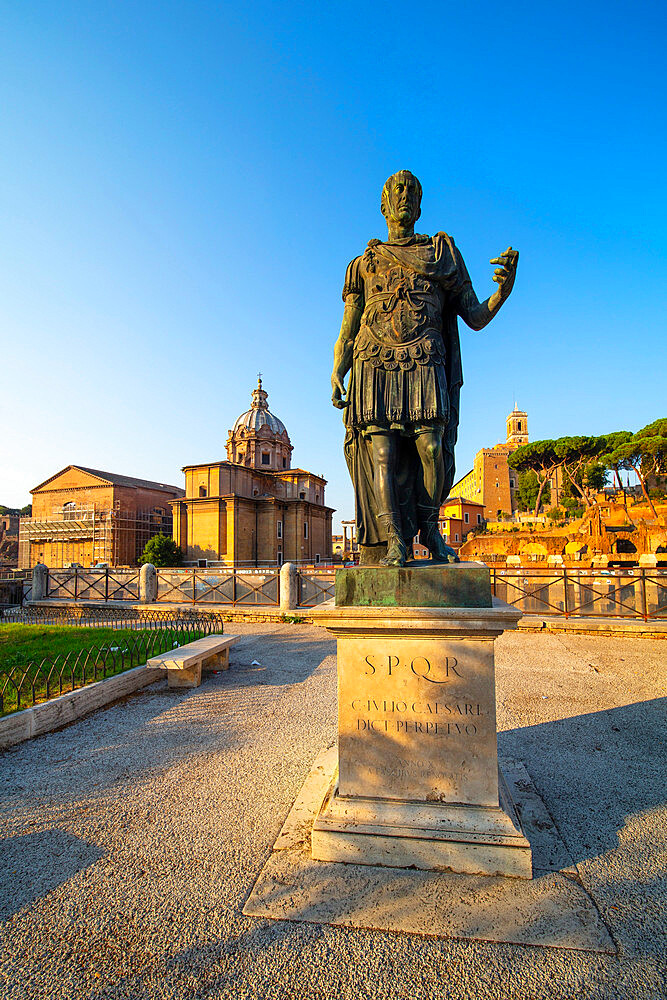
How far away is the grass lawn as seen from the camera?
5.01 metres

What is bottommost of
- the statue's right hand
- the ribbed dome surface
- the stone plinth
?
the stone plinth

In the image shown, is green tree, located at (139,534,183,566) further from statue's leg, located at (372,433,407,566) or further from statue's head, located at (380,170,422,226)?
statue's head, located at (380,170,422,226)

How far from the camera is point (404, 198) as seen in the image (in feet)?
10.3

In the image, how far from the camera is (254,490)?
45.0 metres

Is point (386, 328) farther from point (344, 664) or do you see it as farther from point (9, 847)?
point (9, 847)

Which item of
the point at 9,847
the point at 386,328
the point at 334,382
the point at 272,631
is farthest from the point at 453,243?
the point at 272,631

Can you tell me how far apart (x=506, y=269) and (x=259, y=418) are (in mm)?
49191

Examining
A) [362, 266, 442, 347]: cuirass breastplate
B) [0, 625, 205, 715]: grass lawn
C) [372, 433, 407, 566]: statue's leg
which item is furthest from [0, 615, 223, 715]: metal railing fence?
[362, 266, 442, 347]: cuirass breastplate

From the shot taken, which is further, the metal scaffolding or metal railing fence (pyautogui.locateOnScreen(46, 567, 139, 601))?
the metal scaffolding

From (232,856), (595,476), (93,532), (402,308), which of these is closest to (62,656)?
(232,856)

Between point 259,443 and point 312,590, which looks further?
point 259,443

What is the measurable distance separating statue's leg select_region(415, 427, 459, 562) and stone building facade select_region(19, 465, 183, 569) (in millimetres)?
43256

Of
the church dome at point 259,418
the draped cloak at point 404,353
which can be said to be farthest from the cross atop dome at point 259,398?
the draped cloak at point 404,353

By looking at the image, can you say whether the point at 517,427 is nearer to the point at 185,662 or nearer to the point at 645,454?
the point at 645,454
